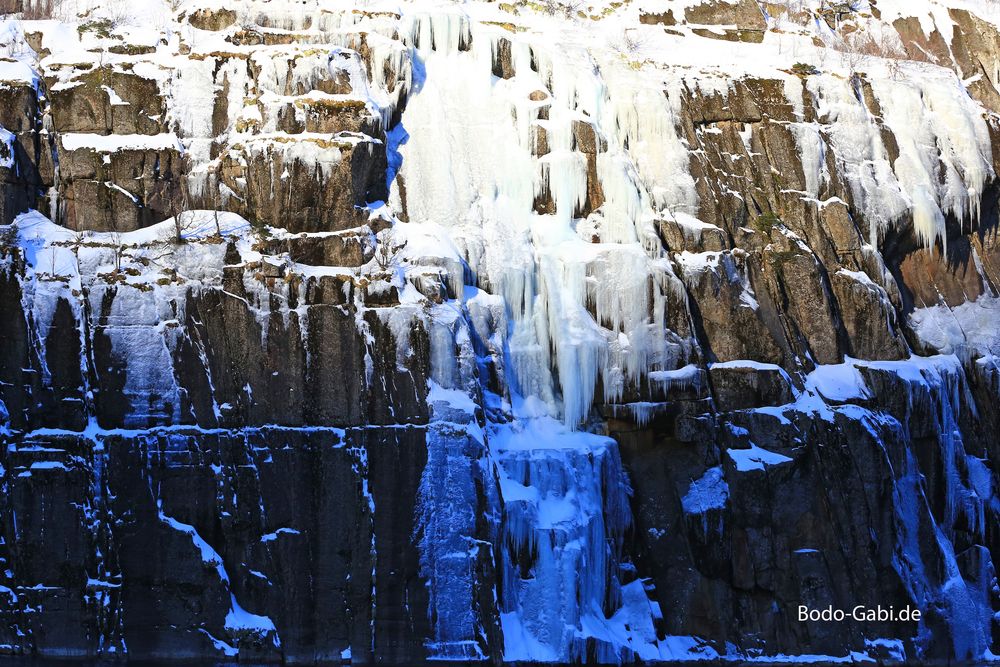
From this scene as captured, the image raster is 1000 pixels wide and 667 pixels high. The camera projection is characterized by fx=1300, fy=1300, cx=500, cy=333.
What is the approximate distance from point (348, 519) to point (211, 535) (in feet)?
10.5

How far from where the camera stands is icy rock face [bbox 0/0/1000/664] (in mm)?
30375

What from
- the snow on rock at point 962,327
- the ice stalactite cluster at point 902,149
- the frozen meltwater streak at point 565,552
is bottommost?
the frozen meltwater streak at point 565,552

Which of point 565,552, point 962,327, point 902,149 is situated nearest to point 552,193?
point 565,552

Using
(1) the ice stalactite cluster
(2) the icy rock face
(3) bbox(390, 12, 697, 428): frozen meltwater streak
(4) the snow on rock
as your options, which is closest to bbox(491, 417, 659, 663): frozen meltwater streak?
(2) the icy rock face

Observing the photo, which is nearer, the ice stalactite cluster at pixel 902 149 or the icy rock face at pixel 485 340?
the icy rock face at pixel 485 340

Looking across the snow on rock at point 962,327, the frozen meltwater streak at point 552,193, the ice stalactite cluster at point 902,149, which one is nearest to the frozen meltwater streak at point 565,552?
the frozen meltwater streak at point 552,193

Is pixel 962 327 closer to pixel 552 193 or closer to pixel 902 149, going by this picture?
pixel 902 149

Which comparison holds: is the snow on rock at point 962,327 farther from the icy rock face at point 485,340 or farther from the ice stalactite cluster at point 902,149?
the ice stalactite cluster at point 902,149

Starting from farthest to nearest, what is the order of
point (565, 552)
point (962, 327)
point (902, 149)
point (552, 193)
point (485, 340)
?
1. point (902, 149)
2. point (962, 327)
3. point (552, 193)
4. point (485, 340)
5. point (565, 552)

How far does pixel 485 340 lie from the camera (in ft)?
110

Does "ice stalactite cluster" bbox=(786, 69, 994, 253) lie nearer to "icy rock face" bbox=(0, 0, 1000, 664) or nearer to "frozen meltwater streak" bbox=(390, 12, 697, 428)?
"icy rock face" bbox=(0, 0, 1000, 664)

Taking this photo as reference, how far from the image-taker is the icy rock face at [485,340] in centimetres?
3038

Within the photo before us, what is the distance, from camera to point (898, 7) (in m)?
43.7

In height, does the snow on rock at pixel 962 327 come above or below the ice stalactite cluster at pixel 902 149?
below
